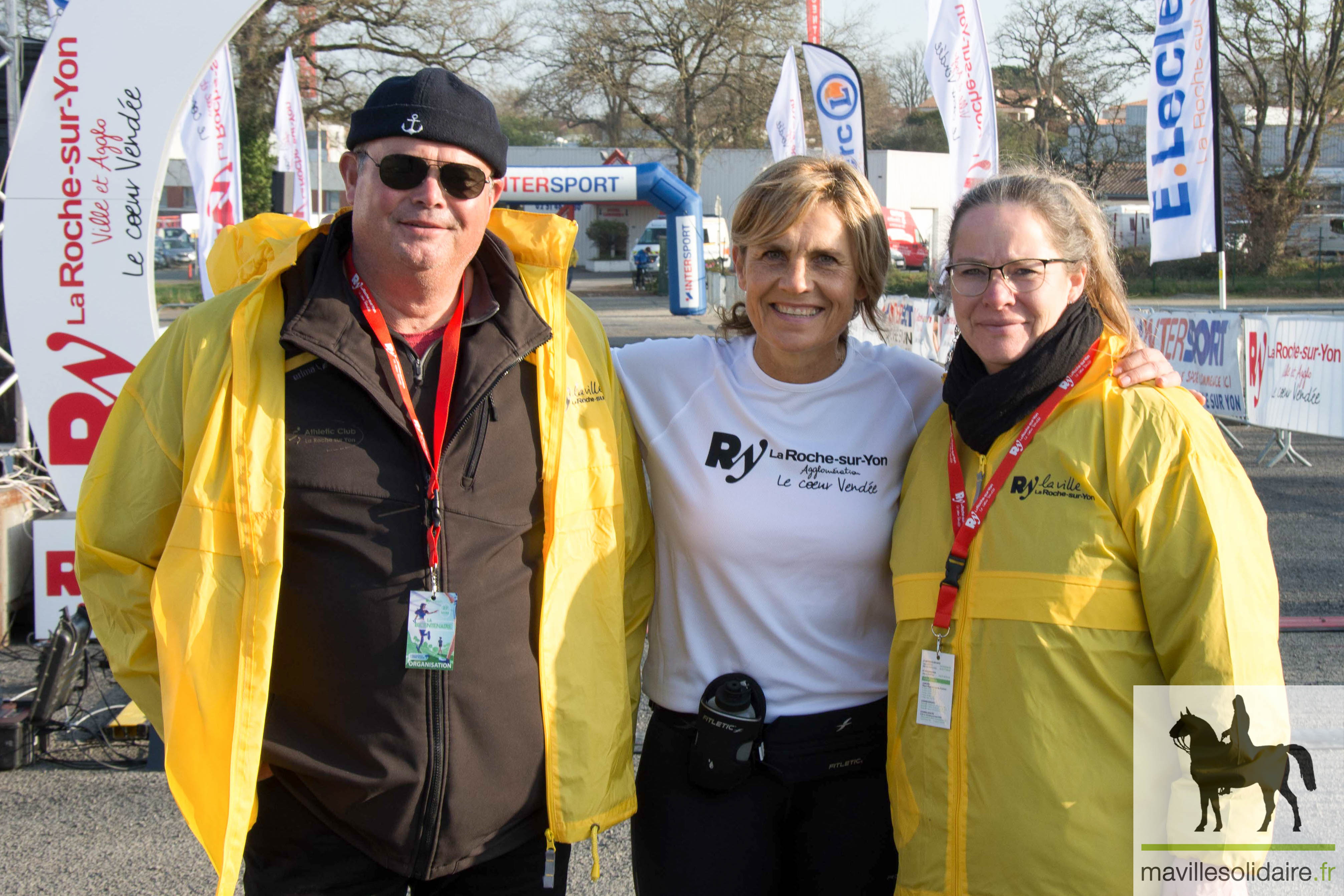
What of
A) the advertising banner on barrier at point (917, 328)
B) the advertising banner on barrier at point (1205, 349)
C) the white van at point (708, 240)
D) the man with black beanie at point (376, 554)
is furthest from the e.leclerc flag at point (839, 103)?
the white van at point (708, 240)

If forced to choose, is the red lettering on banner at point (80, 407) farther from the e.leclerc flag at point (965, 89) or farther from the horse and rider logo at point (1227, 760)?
the e.leclerc flag at point (965, 89)

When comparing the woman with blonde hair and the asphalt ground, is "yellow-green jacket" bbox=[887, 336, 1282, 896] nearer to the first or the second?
the woman with blonde hair

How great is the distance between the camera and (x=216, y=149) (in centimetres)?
1084

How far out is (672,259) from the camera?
23.1 metres

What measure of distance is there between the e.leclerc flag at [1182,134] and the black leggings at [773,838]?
28.3 feet

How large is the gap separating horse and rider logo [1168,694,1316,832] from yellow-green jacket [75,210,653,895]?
3.57ft

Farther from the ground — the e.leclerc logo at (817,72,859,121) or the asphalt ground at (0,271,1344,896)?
the e.leclerc logo at (817,72,859,121)

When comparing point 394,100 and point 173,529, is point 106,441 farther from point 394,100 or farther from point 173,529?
point 394,100

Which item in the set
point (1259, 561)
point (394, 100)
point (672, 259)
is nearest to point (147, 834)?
point (394, 100)

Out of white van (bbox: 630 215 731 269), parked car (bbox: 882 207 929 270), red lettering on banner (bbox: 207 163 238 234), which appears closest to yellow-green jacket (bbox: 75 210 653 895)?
red lettering on banner (bbox: 207 163 238 234)

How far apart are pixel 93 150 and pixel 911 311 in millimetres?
12040

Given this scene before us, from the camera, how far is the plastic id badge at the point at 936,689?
1933 millimetres

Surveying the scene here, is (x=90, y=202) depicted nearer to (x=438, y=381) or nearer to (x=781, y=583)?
(x=438, y=381)

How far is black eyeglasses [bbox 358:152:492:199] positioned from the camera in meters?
2.04
